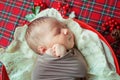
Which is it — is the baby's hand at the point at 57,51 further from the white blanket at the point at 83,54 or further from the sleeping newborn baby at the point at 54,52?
the white blanket at the point at 83,54

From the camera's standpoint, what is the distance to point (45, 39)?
86 centimetres

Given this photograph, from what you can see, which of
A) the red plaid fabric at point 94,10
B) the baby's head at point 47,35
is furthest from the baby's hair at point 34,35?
the red plaid fabric at point 94,10

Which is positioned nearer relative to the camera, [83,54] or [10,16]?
[83,54]

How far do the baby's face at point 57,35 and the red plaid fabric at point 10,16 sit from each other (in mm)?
295

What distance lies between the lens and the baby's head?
0.86 meters

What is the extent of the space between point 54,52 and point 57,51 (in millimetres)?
15

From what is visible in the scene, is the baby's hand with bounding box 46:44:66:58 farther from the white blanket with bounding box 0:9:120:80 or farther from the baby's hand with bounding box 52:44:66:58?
the white blanket with bounding box 0:9:120:80

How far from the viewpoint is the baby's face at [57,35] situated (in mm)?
854

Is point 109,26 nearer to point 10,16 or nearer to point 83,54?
point 83,54

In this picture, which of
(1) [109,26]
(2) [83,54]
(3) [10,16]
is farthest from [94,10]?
(3) [10,16]

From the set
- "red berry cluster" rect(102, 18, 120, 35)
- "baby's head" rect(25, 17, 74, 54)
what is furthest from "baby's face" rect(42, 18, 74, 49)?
"red berry cluster" rect(102, 18, 120, 35)

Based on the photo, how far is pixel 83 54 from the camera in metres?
0.93

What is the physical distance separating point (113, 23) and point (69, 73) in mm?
298

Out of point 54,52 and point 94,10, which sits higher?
point 94,10
